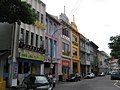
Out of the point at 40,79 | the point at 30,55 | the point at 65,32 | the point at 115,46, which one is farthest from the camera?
the point at 115,46

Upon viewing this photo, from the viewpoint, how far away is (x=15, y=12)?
19.0 m

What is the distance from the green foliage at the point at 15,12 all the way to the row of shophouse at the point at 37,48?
1201 centimetres

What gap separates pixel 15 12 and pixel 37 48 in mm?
18703

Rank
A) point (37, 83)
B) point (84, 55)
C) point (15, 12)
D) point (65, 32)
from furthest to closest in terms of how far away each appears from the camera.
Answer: point (84, 55) → point (65, 32) → point (15, 12) → point (37, 83)

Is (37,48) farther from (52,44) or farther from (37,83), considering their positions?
(37,83)

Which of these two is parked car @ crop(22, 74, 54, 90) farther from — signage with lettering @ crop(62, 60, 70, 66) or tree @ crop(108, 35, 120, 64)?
tree @ crop(108, 35, 120, 64)

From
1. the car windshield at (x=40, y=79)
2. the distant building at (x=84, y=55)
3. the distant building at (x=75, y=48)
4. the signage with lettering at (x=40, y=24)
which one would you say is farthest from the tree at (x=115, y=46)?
the car windshield at (x=40, y=79)

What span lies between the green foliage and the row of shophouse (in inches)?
473

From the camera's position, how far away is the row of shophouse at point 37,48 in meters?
31.6

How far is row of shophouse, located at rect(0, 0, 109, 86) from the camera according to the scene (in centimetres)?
3158

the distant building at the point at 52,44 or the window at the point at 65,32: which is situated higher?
the window at the point at 65,32

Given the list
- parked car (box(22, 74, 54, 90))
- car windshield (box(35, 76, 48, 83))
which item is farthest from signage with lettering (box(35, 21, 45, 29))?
parked car (box(22, 74, 54, 90))

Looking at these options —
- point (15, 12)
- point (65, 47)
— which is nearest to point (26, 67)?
point (15, 12)

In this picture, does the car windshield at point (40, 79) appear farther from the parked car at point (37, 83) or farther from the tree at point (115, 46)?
the tree at point (115, 46)
